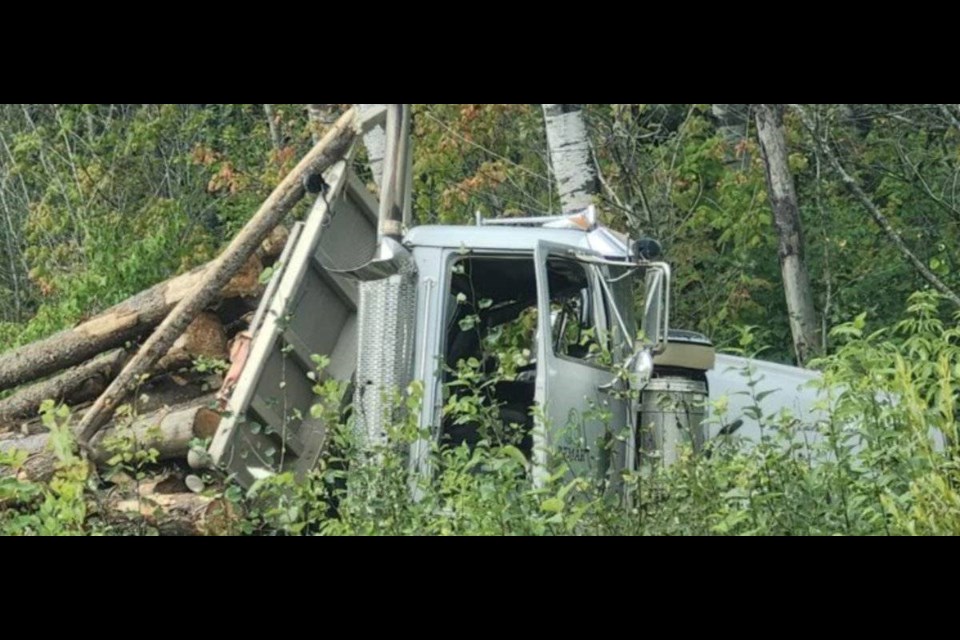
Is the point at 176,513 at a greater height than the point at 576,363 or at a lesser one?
lesser

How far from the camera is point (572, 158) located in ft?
42.3

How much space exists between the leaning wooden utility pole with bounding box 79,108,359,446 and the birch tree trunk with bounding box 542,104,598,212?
3.09 meters

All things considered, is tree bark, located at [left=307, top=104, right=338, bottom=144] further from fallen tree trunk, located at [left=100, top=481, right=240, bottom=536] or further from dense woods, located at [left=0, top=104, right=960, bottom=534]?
fallen tree trunk, located at [left=100, top=481, right=240, bottom=536]

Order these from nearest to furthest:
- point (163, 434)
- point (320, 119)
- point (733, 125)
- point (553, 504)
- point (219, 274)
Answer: point (553, 504) → point (163, 434) → point (219, 274) → point (320, 119) → point (733, 125)

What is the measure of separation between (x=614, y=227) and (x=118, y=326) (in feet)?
17.3

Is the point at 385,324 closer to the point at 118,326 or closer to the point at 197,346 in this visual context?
the point at 197,346

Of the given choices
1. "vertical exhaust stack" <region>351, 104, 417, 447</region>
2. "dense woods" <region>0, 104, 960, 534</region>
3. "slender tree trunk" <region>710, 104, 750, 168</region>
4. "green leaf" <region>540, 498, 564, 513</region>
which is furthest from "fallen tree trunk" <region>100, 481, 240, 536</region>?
"slender tree trunk" <region>710, 104, 750, 168</region>

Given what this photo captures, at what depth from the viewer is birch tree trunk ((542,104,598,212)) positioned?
12789 millimetres

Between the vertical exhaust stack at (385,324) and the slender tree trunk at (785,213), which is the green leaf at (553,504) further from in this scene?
the slender tree trunk at (785,213)

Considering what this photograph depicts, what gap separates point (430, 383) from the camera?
327 inches

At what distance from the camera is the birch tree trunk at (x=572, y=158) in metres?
12.8

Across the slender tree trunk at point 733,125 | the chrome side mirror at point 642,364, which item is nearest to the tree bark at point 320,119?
the slender tree trunk at point 733,125

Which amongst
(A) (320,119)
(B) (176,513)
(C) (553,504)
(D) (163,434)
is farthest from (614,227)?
(C) (553,504)

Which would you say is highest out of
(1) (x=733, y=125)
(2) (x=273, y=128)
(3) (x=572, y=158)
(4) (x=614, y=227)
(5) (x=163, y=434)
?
(2) (x=273, y=128)
